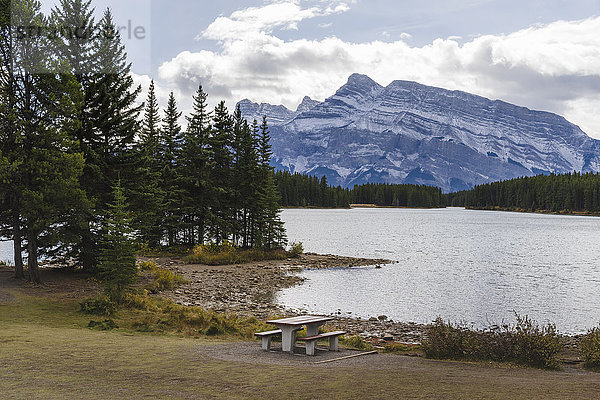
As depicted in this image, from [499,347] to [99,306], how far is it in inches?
610

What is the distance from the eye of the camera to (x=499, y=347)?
583 inches

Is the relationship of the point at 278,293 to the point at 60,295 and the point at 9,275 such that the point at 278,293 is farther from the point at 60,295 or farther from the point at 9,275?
the point at 9,275

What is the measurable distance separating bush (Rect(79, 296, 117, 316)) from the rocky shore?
5.87 meters

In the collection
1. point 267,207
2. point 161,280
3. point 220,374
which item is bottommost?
point 161,280

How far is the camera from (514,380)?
448 inches

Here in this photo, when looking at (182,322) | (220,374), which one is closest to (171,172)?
(182,322)

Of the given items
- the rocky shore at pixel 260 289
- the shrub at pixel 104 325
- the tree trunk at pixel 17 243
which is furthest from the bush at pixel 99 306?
the tree trunk at pixel 17 243

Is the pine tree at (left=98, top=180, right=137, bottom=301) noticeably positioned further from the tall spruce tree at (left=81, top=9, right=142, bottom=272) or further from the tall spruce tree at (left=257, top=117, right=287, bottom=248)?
the tall spruce tree at (left=257, top=117, right=287, bottom=248)

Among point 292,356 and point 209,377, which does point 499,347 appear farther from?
point 209,377

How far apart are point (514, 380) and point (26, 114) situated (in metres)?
24.9

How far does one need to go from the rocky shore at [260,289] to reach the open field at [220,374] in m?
7.47

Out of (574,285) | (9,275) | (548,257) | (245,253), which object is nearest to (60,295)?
(9,275)

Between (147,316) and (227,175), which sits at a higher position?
(227,175)

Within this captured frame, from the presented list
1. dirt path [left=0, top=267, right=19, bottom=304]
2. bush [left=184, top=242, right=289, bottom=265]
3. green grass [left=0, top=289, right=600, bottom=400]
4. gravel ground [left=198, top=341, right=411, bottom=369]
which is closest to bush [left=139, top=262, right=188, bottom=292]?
dirt path [left=0, top=267, right=19, bottom=304]
